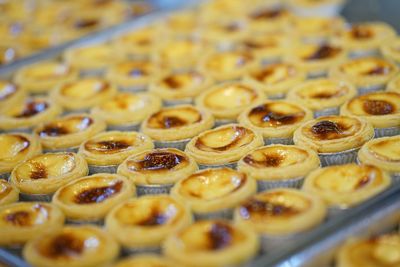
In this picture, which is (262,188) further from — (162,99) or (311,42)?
(311,42)

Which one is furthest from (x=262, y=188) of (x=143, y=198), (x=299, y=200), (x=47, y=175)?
(x=47, y=175)

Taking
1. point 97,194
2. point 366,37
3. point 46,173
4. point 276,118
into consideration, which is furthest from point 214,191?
point 366,37

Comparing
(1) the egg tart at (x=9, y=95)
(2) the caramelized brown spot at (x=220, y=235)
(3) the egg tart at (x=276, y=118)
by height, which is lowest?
(2) the caramelized brown spot at (x=220, y=235)

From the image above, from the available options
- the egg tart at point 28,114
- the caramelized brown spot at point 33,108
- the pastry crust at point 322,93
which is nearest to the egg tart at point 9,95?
the egg tart at point 28,114

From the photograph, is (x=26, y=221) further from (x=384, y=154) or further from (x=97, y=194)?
(x=384, y=154)

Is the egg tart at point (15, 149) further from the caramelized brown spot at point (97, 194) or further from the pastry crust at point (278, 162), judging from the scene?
the pastry crust at point (278, 162)

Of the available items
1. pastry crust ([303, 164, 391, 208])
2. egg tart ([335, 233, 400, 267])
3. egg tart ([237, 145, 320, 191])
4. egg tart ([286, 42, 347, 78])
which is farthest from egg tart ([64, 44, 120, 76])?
egg tart ([335, 233, 400, 267])
